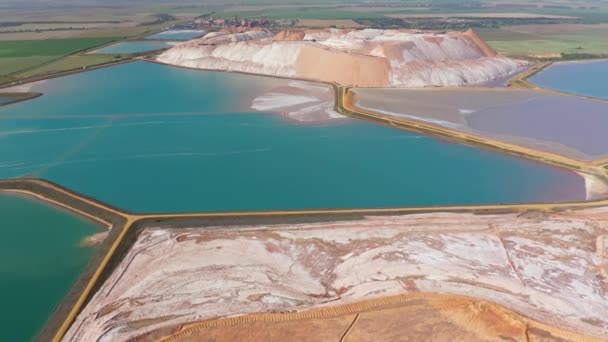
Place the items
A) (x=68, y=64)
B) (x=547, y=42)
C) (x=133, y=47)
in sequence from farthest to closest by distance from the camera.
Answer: (x=547, y=42) → (x=133, y=47) → (x=68, y=64)

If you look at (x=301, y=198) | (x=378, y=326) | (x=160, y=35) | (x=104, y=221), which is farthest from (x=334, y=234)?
(x=160, y=35)

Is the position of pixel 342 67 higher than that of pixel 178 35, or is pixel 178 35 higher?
pixel 178 35

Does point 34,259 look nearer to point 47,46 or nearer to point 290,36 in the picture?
point 290,36

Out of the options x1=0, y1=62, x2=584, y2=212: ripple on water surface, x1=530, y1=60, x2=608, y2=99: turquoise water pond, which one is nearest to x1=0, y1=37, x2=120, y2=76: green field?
x1=0, y1=62, x2=584, y2=212: ripple on water surface

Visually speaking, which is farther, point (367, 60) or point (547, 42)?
point (547, 42)

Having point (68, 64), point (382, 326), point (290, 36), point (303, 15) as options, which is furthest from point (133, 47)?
point (382, 326)

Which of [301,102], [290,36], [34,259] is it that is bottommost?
[34,259]
